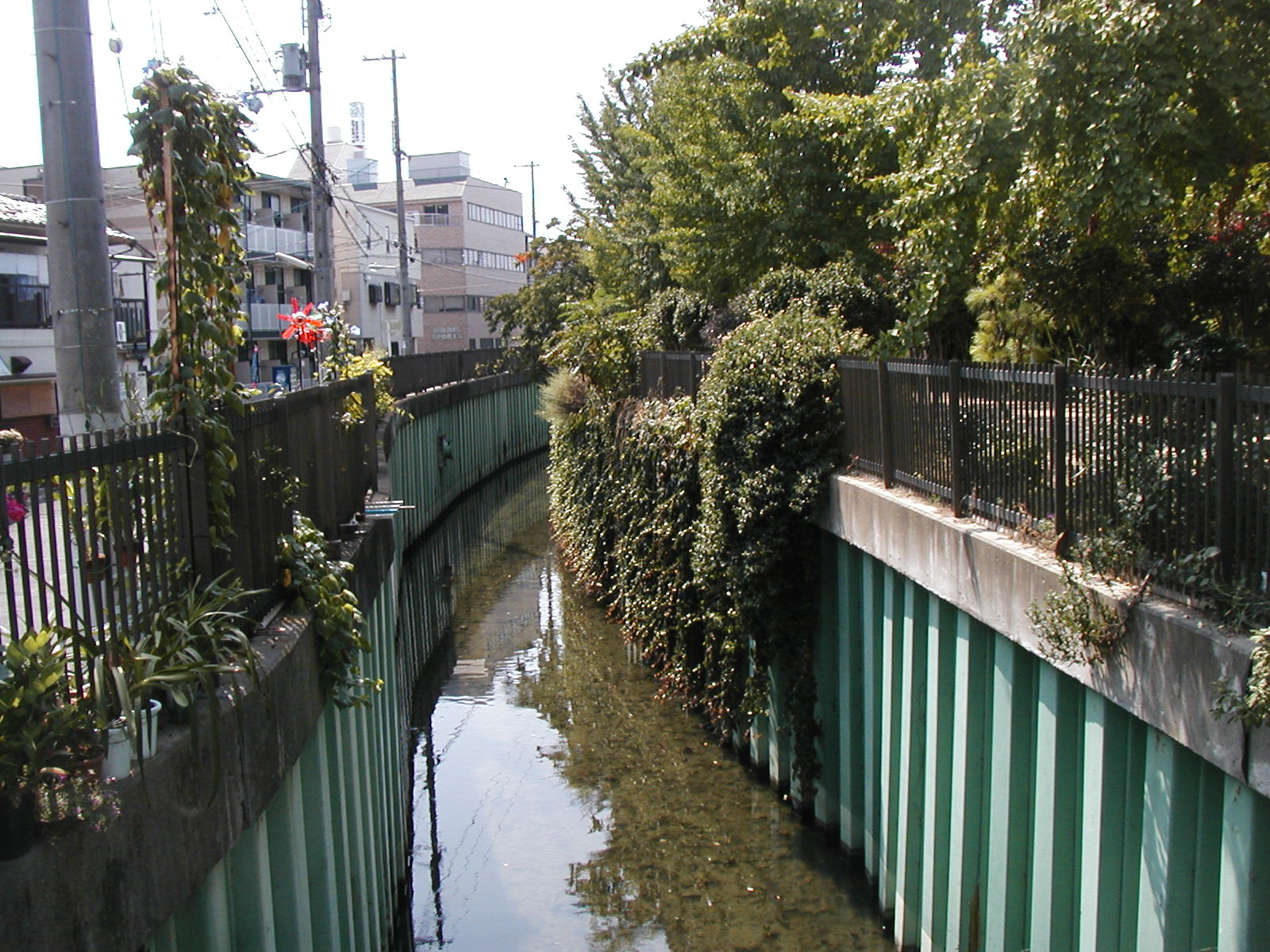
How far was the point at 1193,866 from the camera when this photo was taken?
476cm

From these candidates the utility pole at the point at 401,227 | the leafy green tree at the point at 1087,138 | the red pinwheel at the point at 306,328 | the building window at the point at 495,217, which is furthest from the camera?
the building window at the point at 495,217

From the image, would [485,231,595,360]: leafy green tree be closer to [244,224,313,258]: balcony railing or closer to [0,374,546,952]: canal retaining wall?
[244,224,313,258]: balcony railing

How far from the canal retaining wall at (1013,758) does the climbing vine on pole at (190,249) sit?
12.6 feet

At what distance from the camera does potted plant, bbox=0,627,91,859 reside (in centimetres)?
322

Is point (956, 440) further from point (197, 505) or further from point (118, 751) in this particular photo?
point (118, 751)

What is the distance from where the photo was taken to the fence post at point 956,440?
7355 millimetres

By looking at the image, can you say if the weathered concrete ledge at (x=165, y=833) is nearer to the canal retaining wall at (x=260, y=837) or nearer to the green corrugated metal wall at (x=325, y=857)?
the canal retaining wall at (x=260, y=837)

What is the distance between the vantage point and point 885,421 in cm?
862

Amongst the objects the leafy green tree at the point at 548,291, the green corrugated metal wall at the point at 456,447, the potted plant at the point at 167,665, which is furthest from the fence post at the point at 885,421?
the leafy green tree at the point at 548,291

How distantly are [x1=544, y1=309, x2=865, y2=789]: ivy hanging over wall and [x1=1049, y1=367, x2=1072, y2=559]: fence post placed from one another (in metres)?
3.41

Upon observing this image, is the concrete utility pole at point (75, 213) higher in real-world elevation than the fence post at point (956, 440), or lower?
higher

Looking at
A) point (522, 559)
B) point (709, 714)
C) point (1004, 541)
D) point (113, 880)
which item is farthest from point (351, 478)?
point (522, 559)

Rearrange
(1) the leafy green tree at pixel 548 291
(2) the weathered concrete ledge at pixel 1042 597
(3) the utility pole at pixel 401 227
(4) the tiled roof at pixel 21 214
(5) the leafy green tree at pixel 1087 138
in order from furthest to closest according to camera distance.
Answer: (3) the utility pole at pixel 401 227, (1) the leafy green tree at pixel 548 291, (4) the tiled roof at pixel 21 214, (5) the leafy green tree at pixel 1087 138, (2) the weathered concrete ledge at pixel 1042 597

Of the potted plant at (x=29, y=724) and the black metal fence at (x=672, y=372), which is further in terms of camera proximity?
the black metal fence at (x=672, y=372)
